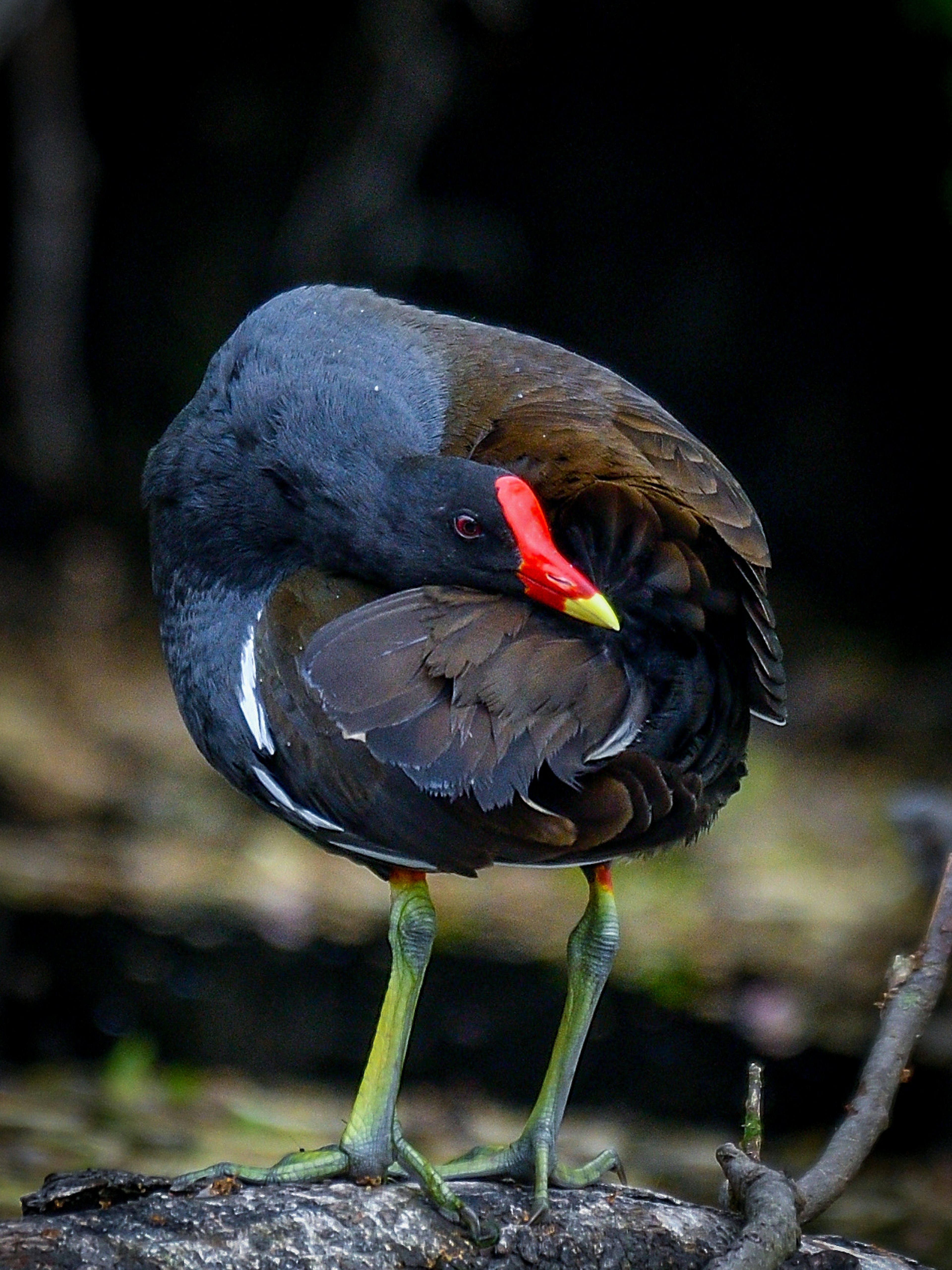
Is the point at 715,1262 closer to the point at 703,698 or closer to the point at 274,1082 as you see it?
the point at 703,698

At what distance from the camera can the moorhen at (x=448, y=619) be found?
281cm

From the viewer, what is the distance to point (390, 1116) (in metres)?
3.08

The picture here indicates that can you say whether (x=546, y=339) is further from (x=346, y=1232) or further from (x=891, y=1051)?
(x=346, y=1232)

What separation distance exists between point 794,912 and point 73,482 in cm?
434

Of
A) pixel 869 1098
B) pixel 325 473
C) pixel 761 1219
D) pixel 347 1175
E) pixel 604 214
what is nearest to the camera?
pixel 761 1219

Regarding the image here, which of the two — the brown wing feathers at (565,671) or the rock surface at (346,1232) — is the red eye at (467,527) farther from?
the rock surface at (346,1232)

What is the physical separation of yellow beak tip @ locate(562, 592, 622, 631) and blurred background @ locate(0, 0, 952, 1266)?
341cm

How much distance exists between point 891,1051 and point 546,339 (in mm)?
6283

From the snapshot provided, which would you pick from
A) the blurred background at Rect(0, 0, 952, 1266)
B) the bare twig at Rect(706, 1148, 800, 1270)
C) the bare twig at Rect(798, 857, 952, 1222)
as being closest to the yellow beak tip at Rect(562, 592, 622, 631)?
the bare twig at Rect(798, 857, 952, 1222)

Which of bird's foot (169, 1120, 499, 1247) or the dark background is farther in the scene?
the dark background

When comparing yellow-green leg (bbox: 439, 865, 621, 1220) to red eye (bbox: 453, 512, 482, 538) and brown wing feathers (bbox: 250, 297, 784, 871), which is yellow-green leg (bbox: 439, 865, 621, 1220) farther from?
red eye (bbox: 453, 512, 482, 538)

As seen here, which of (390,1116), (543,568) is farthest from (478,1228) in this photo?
(543,568)

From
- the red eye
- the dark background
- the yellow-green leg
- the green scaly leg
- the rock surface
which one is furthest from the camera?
the dark background

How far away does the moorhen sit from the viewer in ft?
9.21
